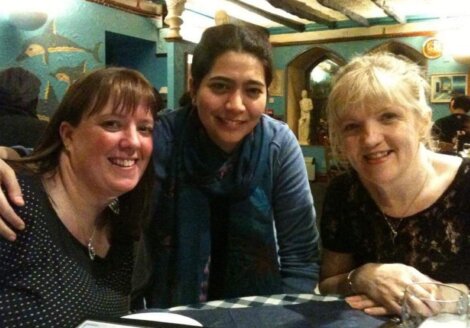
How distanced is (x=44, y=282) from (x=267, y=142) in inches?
36.8

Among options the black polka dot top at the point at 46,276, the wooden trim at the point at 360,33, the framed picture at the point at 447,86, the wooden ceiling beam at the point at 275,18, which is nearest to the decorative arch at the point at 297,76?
the wooden trim at the point at 360,33

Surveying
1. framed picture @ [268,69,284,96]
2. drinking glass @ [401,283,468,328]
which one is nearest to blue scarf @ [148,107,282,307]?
drinking glass @ [401,283,468,328]

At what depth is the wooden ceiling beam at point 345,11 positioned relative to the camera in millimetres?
7207

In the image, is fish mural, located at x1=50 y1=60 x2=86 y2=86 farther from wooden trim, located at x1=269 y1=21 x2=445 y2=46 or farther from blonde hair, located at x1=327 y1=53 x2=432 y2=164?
blonde hair, located at x1=327 y1=53 x2=432 y2=164

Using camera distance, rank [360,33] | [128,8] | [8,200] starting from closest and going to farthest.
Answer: [8,200] → [128,8] → [360,33]

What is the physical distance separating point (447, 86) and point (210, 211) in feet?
24.7

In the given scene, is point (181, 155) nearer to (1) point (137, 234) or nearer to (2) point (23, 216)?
(1) point (137, 234)

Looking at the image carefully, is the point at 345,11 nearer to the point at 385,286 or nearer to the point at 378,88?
the point at 378,88

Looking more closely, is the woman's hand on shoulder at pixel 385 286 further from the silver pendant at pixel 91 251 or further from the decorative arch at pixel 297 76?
the decorative arch at pixel 297 76

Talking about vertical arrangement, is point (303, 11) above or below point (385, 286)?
above

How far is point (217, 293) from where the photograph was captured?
196cm

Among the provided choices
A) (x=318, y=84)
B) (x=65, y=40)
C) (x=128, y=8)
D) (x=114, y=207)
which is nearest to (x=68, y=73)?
(x=65, y=40)

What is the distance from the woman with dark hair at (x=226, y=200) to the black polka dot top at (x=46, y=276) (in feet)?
1.58

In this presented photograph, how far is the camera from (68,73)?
6.02 metres
